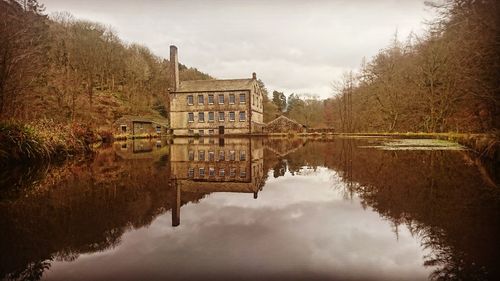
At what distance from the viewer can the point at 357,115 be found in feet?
148

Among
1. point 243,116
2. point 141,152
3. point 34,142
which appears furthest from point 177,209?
point 243,116

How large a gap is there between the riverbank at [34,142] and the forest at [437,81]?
15.7 meters

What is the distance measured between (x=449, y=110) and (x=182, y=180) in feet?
98.5

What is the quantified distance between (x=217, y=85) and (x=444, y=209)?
45209 millimetres

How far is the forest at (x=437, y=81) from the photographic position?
1075 cm

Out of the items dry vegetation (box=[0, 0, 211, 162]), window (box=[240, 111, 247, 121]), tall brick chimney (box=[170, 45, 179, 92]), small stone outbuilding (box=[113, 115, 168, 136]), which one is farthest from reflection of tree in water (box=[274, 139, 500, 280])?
tall brick chimney (box=[170, 45, 179, 92])

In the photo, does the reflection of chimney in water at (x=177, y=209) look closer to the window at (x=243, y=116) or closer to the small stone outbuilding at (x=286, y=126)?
the window at (x=243, y=116)

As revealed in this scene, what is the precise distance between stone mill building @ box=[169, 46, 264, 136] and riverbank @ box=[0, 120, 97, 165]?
31.6m

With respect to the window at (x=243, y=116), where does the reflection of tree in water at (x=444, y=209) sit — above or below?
below

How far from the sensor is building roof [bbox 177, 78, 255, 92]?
4728cm

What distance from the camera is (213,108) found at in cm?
4738

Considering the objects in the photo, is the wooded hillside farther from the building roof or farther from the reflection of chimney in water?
the reflection of chimney in water

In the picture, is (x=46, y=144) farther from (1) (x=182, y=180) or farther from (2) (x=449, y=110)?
(2) (x=449, y=110)

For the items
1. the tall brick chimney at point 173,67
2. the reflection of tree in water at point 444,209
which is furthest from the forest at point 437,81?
the tall brick chimney at point 173,67
